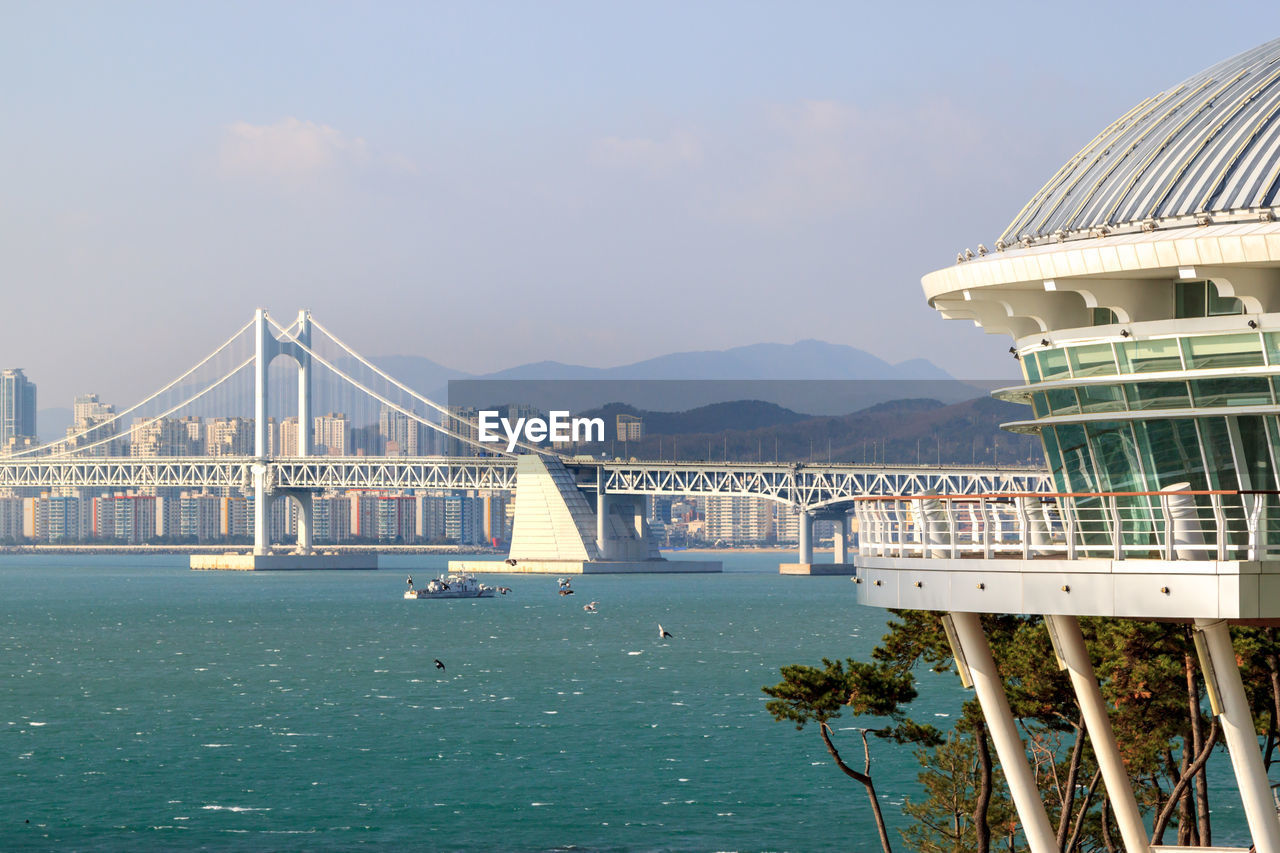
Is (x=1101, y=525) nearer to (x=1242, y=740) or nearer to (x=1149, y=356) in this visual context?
(x=1149, y=356)

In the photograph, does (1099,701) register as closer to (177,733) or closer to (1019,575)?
(1019,575)

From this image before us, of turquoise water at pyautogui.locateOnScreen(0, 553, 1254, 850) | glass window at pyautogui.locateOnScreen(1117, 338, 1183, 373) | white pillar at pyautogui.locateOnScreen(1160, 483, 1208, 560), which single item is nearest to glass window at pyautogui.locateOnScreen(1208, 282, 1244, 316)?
glass window at pyautogui.locateOnScreen(1117, 338, 1183, 373)

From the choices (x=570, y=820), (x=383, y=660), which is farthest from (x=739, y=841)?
(x=383, y=660)

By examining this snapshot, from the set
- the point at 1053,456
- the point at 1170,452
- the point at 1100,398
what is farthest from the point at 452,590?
the point at 1170,452

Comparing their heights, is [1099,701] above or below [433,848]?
above

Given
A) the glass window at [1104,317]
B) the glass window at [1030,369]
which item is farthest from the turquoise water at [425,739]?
the glass window at [1104,317]

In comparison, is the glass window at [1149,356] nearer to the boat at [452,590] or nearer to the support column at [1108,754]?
the support column at [1108,754]

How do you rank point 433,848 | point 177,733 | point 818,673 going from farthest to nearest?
point 177,733 < point 433,848 < point 818,673
